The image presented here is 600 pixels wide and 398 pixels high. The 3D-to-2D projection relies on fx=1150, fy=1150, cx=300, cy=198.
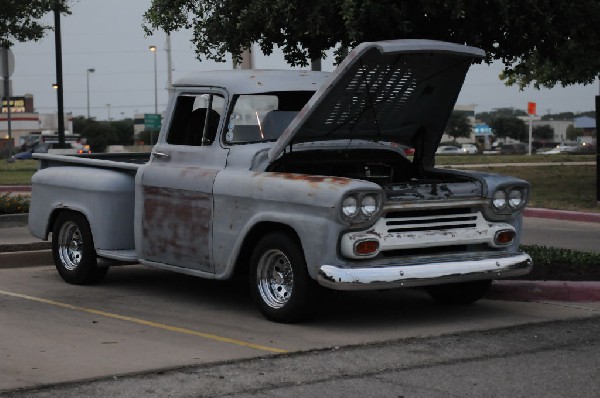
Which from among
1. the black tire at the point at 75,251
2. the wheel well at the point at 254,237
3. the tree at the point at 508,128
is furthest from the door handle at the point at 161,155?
the tree at the point at 508,128

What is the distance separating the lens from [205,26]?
14.9 metres

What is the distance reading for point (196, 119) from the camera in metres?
10.3

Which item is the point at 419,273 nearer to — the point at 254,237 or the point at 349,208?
the point at 349,208

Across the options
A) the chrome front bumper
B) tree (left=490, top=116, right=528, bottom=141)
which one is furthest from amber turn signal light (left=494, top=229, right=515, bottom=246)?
tree (left=490, top=116, right=528, bottom=141)

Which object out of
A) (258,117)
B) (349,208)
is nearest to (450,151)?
(258,117)

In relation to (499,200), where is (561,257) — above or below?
below

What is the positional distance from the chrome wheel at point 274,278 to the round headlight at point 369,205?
0.84 m

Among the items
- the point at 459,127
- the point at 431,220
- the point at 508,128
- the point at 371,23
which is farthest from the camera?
the point at 508,128

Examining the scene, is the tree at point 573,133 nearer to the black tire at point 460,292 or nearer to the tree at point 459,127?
the tree at point 459,127

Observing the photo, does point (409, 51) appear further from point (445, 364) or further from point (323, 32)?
point (323, 32)

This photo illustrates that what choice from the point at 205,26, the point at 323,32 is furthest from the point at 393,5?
the point at 205,26

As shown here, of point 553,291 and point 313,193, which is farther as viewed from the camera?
point 553,291

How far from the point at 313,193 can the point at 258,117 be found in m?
1.53

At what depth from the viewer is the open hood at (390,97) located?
29.7ft
